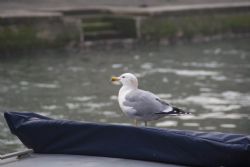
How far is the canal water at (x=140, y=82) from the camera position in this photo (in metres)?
11.0

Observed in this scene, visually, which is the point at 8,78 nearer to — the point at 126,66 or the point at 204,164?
the point at 126,66

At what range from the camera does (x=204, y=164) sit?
4719mm

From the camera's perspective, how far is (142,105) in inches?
250

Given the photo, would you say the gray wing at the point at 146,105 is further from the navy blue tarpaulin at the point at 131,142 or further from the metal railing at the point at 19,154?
the metal railing at the point at 19,154

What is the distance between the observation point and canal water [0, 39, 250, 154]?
434 inches

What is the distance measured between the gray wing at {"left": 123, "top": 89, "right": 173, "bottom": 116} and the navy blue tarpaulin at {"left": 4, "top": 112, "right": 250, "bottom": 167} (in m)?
1.22

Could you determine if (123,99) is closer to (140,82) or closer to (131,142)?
(131,142)

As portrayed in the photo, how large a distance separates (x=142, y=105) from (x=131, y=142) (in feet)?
4.62

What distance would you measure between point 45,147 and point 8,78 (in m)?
8.77

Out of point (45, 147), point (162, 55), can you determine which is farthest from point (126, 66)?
point (45, 147)

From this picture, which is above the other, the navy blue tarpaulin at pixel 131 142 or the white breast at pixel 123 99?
the white breast at pixel 123 99

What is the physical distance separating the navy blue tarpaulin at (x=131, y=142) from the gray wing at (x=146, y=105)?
4.01 feet

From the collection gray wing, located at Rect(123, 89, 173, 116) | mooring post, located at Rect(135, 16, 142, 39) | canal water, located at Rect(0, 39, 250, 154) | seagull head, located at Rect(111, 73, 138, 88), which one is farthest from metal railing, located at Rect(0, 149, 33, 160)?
mooring post, located at Rect(135, 16, 142, 39)

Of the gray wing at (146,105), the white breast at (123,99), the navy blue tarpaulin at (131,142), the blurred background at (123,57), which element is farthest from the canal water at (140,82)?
the navy blue tarpaulin at (131,142)
